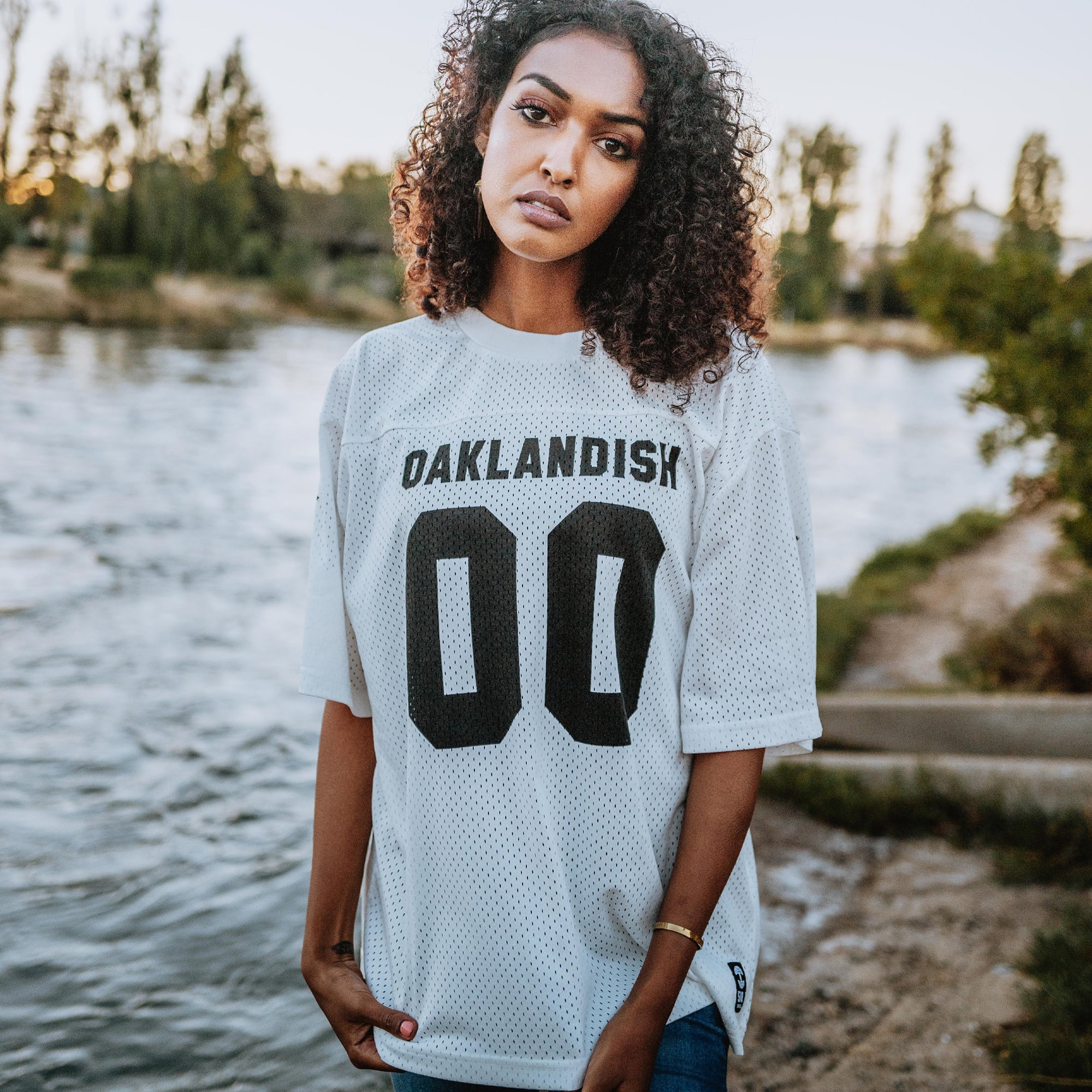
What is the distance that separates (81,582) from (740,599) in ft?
26.3

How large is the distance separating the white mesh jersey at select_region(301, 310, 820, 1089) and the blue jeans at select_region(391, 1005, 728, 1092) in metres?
0.02

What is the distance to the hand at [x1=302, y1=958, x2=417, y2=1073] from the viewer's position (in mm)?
1479

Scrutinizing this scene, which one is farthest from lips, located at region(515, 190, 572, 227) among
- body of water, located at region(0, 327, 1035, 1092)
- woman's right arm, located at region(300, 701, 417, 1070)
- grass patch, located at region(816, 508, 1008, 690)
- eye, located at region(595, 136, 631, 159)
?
grass patch, located at region(816, 508, 1008, 690)

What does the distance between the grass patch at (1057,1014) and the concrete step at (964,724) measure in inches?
55.0

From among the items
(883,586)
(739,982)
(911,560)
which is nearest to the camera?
(739,982)

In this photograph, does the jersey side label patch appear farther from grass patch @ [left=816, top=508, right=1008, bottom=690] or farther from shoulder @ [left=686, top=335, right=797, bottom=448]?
grass patch @ [left=816, top=508, right=1008, bottom=690]

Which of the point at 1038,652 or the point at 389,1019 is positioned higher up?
the point at 389,1019

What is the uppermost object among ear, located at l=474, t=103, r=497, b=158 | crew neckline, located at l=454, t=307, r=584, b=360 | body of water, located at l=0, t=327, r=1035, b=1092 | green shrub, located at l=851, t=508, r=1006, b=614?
ear, located at l=474, t=103, r=497, b=158

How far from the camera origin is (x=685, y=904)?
1437 mm

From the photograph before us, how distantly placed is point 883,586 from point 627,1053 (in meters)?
8.31

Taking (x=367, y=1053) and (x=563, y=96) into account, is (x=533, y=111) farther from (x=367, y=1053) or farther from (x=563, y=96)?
(x=367, y=1053)

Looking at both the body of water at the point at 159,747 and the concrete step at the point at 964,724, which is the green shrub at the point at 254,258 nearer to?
the body of water at the point at 159,747

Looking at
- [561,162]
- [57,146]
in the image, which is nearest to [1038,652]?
[561,162]

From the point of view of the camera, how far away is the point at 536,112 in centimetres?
157
